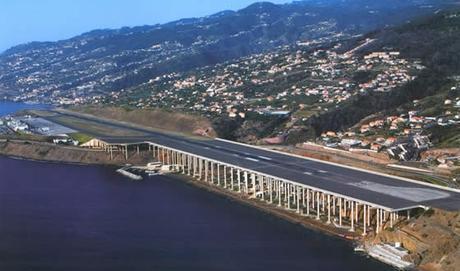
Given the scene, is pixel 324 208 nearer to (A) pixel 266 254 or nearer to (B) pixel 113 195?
(A) pixel 266 254

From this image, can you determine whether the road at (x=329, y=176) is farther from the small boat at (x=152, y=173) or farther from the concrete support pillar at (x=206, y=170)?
the small boat at (x=152, y=173)

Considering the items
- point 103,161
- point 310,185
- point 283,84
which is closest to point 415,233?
point 310,185

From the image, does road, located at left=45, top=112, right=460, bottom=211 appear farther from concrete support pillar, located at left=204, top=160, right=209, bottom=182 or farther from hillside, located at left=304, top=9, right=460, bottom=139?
hillside, located at left=304, top=9, right=460, bottom=139

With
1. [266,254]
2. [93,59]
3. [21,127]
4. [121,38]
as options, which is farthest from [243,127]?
[121,38]

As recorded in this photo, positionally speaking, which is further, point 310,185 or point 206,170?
point 206,170

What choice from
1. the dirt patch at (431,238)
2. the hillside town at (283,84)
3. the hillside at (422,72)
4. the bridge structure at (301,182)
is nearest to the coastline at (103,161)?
the bridge structure at (301,182)

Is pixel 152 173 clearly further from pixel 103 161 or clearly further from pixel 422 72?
pixel 422 72
